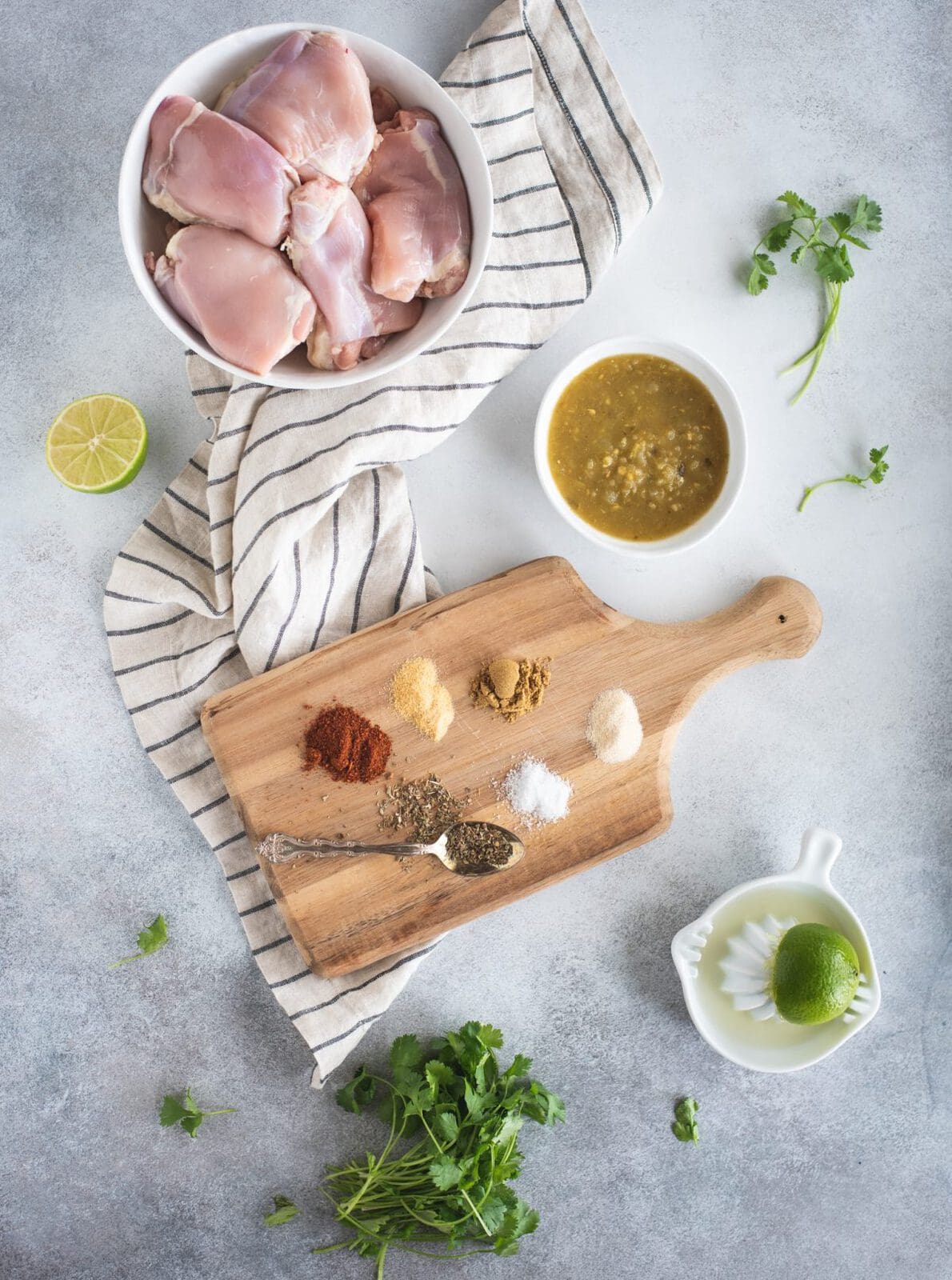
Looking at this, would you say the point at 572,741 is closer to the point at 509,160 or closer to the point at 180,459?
the point at 180,459

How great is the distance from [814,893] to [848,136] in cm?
196

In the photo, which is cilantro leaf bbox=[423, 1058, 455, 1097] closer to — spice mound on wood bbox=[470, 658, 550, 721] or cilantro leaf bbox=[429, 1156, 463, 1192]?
cilantro leaf bbox=[429, 1156, 463, 1192]

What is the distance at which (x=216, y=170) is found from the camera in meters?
1.77

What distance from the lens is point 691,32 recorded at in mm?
2393

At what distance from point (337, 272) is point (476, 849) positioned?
132 centimetres

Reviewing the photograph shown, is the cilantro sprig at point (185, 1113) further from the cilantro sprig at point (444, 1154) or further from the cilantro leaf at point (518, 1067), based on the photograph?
the cilantro leaf at point (518, 1067)

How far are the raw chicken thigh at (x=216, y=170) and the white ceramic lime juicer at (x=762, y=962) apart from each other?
1.85 metres

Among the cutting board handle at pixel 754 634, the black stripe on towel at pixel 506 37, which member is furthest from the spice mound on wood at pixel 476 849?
the black stripe on towel at pixel 506 37

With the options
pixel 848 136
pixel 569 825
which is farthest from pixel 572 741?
pixel 848 136

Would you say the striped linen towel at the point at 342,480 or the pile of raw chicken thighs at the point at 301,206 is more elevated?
the pile of raw chicken thighs at the point at 301,206

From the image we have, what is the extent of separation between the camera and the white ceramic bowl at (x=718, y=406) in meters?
2.24

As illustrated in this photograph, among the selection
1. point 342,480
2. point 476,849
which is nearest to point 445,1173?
point 476,849

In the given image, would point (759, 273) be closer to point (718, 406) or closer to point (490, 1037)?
point (718, 406)

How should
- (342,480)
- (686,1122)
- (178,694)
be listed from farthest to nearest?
(686,1122) < (178,694) < (342,480)
